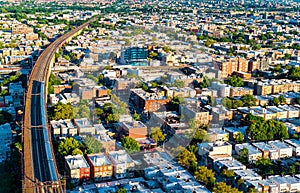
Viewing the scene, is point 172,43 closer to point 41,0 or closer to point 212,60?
point 212,60

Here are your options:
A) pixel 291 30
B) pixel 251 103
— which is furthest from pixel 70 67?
pixel 291 30

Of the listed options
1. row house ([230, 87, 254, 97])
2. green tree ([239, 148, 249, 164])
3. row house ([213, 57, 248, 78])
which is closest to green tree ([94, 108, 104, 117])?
green tree ([239, 148, 249, 164])

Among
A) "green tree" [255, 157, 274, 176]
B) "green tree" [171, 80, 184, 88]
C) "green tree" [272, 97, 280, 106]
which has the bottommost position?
"green tree" [255, 157, 274, 176]

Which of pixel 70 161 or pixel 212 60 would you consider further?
pixel 212 60

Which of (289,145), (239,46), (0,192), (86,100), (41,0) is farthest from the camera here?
(41,0)

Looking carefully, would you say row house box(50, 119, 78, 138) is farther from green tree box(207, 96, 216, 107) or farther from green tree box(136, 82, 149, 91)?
green tree box(136, 82, 149, 91)

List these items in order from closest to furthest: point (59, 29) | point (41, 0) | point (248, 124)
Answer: point (248, 124) → point (59, 29) → point (41, 0)

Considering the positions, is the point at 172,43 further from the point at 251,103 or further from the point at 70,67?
the point at 251,103
